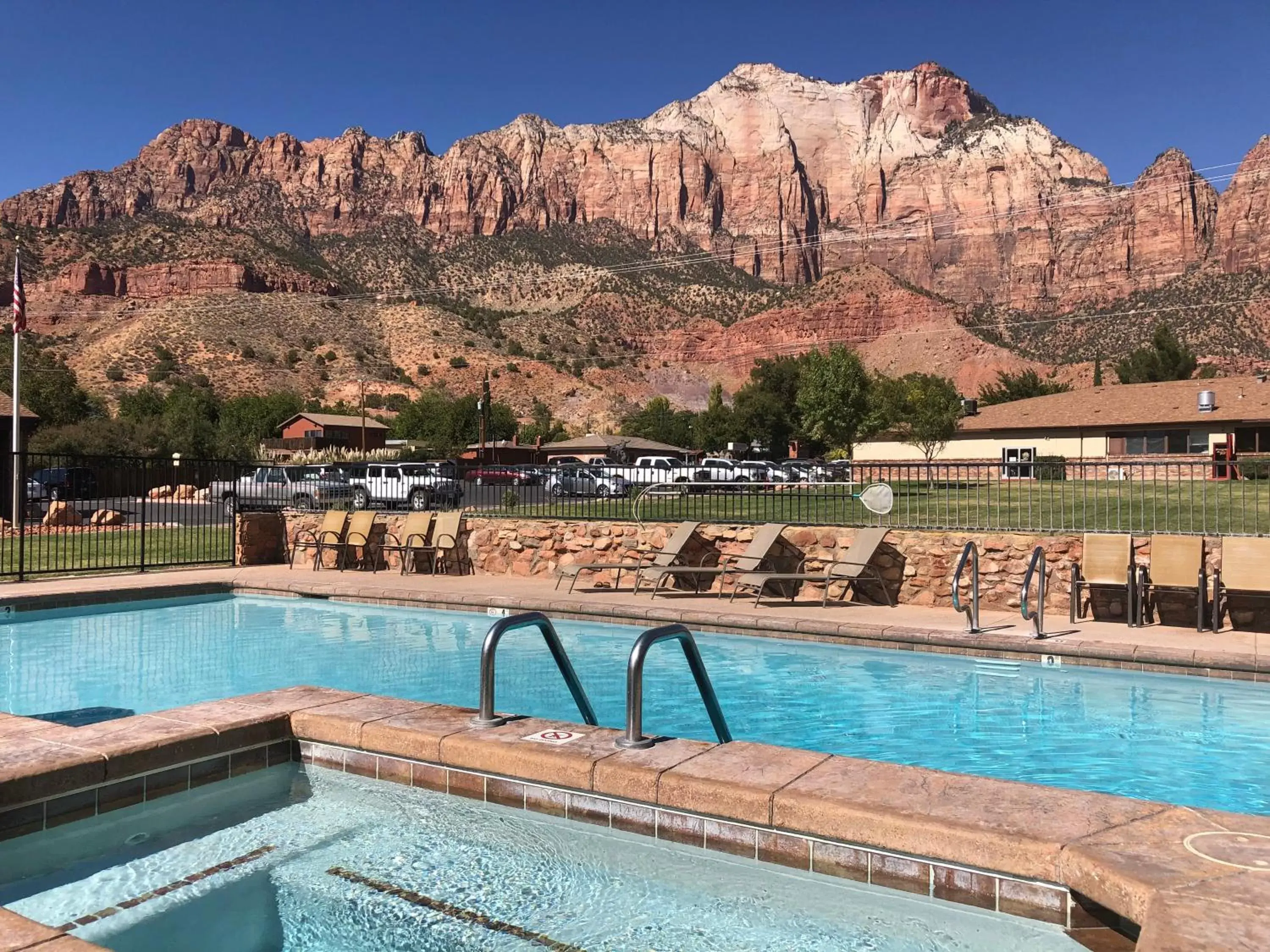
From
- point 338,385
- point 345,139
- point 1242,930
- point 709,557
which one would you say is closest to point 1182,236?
point 338,385

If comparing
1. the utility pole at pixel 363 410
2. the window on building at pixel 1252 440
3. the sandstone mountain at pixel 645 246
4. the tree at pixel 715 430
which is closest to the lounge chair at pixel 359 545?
the utility pole at pixel 363 410

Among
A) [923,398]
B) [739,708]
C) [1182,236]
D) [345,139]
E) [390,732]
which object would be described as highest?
[345,139]

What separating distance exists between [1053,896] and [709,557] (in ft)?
32.4

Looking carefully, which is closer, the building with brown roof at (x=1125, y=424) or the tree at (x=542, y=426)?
the building with brown roof at (x=1125, y=424)

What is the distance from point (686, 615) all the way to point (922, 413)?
3554 centimetres

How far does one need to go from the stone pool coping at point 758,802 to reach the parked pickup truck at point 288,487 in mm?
20815

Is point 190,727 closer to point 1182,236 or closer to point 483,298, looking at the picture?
point 483,298

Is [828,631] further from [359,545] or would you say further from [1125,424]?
[1125,424]

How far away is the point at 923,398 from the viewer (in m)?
51.2

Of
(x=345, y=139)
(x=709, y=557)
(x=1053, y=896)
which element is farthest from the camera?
(x=345, y=139)

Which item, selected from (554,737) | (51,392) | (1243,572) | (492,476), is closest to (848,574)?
(1243,572)

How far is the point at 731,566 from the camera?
1282cm

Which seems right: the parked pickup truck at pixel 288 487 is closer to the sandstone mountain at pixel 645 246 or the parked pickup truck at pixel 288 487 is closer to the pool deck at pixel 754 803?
the pool deck at pixel 754 803

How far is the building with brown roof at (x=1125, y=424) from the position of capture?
44.2 meters
